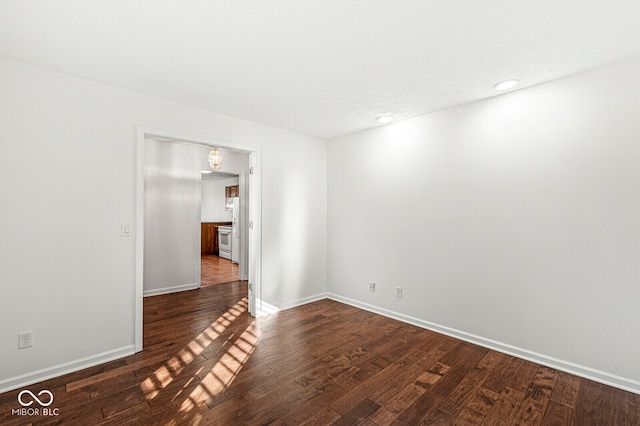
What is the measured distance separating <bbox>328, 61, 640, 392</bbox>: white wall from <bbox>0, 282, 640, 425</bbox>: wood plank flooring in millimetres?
338

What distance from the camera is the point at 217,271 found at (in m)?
6.77

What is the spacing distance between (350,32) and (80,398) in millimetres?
3168

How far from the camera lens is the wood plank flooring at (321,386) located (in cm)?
194

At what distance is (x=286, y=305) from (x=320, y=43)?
328 cm

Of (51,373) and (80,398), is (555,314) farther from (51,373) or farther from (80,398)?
(51,373)

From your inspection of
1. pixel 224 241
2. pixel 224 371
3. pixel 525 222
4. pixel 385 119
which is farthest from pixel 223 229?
pixel 525 222

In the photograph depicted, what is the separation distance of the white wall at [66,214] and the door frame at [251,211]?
0.05 metres

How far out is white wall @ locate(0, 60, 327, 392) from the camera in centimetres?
226

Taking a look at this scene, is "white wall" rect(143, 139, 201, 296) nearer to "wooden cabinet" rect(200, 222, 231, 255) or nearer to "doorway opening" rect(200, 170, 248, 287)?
"doorway opening" rect(200, 170, 248, 287)

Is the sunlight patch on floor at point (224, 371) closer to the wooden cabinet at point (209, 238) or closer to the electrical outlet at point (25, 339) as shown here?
the electrical outlet at point (25, 339)

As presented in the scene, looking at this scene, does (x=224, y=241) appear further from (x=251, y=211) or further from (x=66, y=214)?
(x=66, y=214)

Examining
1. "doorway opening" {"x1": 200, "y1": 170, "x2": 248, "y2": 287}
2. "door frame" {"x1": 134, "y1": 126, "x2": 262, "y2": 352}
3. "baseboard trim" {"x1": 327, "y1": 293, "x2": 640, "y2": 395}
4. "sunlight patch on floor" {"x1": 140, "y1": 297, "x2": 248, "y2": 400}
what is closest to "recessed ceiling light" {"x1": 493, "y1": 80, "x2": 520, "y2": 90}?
"baseboard trim" {"x1": 327, "y1": 293, "x2": 640, "y2": 395}

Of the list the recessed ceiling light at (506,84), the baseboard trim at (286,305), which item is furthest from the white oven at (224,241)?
the recessed ceiling light at (506,84)

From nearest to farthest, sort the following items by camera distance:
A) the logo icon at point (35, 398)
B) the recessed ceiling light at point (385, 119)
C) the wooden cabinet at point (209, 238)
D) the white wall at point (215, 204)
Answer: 1. the logo icon at point (35, 398)
2. the recessed ceiling light at point (385, 119)
3. the wooden cabinet at point (209, 238)
4. the white wall at point (215, 204)
